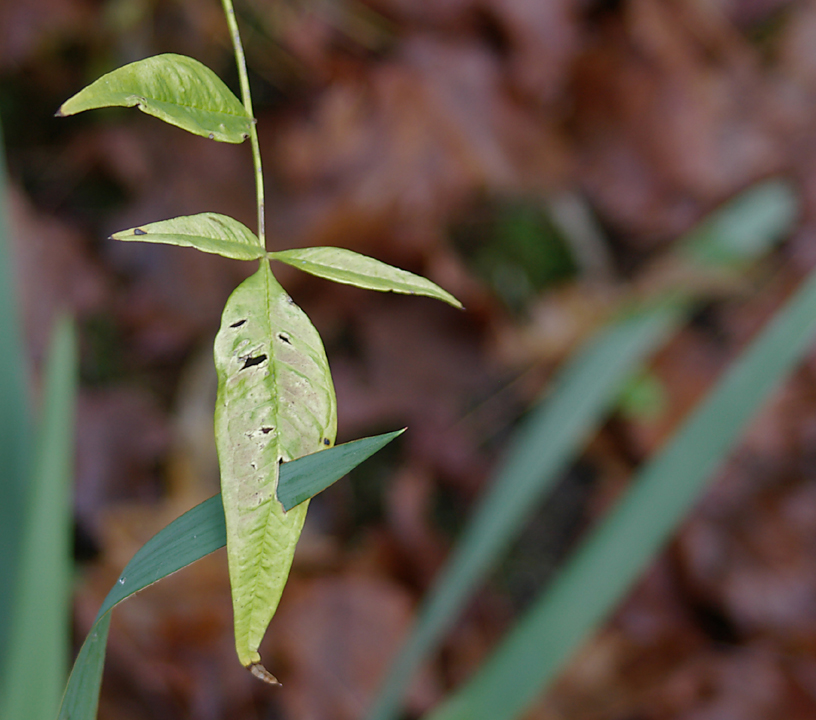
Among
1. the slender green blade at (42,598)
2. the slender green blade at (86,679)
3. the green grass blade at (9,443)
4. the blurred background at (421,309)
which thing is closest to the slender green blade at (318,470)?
the slender green blade at (86,679)

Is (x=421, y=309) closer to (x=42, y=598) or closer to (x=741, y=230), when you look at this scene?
(x=741, y=230)

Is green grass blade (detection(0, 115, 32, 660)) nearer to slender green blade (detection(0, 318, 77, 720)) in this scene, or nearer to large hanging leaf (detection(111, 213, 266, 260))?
slender green blade (detection(0, 318, 77, 720))

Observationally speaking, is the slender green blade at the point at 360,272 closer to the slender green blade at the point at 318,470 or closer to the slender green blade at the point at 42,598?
the slender green blade at the point at 318,470

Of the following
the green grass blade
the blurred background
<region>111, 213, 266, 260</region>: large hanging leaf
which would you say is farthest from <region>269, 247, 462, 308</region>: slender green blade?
the blurred background

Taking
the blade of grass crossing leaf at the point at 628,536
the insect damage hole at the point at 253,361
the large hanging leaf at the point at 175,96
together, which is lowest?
the blade of grass crossing leaf at the point at 628,536

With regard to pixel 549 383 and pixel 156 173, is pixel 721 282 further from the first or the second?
pixel 156 173

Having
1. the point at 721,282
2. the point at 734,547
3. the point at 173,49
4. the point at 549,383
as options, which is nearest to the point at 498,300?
the point at 549,383

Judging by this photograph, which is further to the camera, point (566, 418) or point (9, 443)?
point (566, 418)

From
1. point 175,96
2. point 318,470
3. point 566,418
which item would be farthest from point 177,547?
point 566,418
